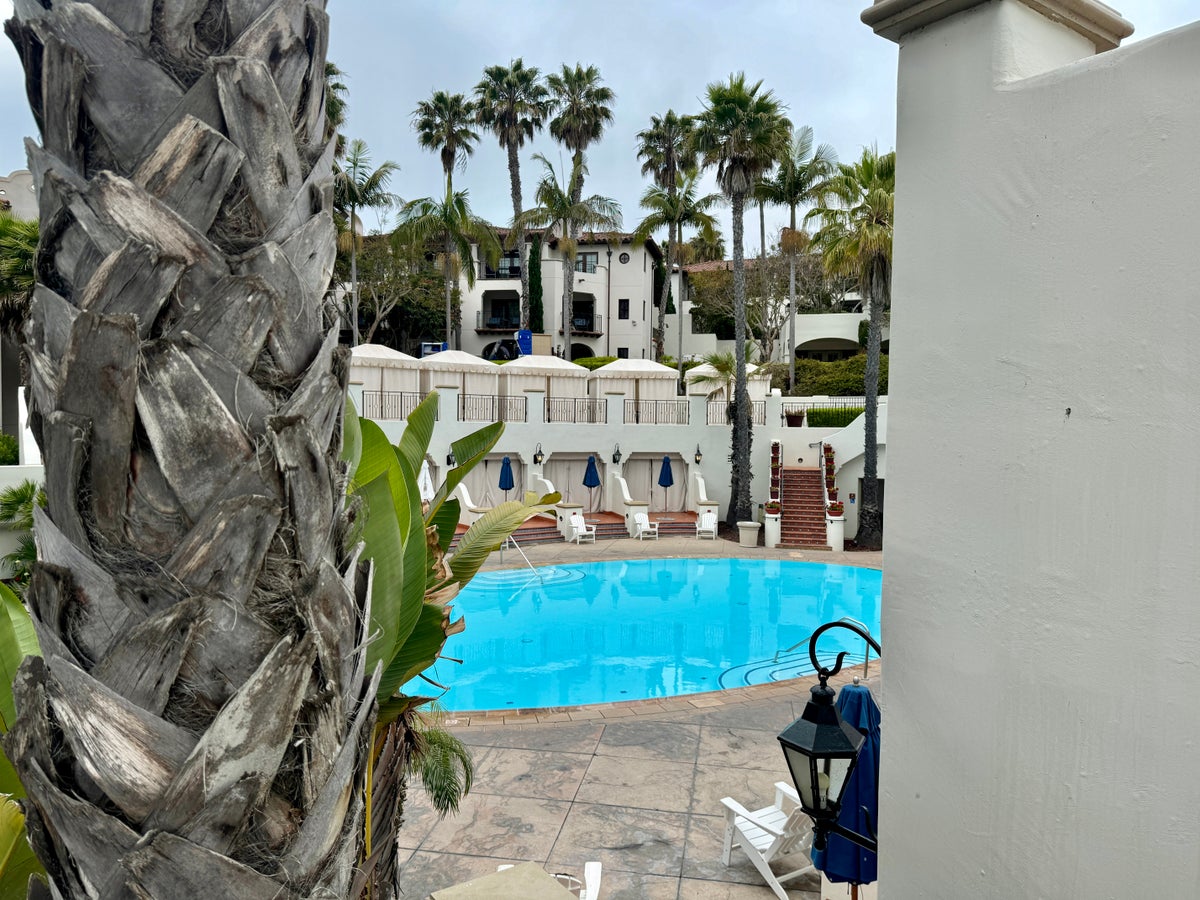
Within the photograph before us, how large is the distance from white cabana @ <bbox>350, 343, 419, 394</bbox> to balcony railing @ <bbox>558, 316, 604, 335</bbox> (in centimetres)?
2181

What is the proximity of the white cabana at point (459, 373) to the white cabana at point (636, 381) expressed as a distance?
369 cm

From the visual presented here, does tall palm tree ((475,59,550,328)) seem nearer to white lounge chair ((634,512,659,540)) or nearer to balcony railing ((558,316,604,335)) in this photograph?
balcony railing ((558,316,604,335))

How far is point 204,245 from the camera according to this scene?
4.73ft

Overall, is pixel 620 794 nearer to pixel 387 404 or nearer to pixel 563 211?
pixel 387 404

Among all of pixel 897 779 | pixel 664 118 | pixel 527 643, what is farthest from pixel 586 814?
pixel 664 118

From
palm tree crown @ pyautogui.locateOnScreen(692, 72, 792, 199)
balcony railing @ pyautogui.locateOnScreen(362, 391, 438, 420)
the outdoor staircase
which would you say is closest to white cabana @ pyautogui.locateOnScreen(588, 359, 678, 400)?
the outdoor staircase

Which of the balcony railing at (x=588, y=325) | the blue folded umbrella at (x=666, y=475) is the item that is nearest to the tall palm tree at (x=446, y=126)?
the balcony railing at (x=588, y=325)

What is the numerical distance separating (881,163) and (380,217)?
2233 centimetres

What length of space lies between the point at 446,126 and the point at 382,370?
20.8m

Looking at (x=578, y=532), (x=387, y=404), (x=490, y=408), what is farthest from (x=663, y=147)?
(x=578, y=532)

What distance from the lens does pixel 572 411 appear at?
1069 inches

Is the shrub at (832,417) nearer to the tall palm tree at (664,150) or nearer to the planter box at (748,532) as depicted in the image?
the planter box at (748,532)

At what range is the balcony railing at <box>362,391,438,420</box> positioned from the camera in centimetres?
2495

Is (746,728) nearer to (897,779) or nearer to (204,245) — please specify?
(897,779)
